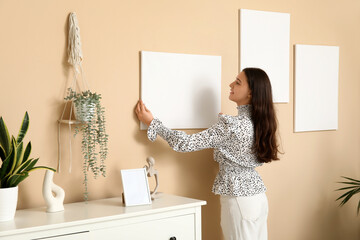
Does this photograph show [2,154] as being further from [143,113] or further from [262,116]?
[262,116]

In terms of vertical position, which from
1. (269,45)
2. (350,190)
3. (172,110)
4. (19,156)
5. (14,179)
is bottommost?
(350,190)

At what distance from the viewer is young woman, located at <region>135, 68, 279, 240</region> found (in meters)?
2.57

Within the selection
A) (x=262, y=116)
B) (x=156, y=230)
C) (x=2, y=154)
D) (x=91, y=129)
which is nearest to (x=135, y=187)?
(x=156, y=230)

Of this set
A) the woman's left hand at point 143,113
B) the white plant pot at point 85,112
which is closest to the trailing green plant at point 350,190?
the woman's left hand at point 143,113

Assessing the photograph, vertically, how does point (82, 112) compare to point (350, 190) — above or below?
above

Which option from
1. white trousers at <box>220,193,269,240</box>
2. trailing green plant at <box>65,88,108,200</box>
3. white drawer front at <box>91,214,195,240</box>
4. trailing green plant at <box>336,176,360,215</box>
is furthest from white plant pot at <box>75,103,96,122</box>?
trailing green plant at <box>336,176,360,215</box>

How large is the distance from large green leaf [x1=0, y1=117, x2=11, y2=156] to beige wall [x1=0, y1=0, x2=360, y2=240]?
26 centimetres

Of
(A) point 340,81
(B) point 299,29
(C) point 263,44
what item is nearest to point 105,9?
(C) point 263,44

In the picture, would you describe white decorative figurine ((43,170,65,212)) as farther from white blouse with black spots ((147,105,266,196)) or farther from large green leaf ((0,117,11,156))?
white blouse with black spots ((147,105,266,196))

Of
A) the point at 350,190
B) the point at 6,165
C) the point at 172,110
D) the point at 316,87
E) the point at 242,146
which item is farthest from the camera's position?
the point at 350,190

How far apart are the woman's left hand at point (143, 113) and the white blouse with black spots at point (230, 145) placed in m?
0.04

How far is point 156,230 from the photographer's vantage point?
7.45 feet

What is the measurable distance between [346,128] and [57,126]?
233cm

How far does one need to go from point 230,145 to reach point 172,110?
426 mm
